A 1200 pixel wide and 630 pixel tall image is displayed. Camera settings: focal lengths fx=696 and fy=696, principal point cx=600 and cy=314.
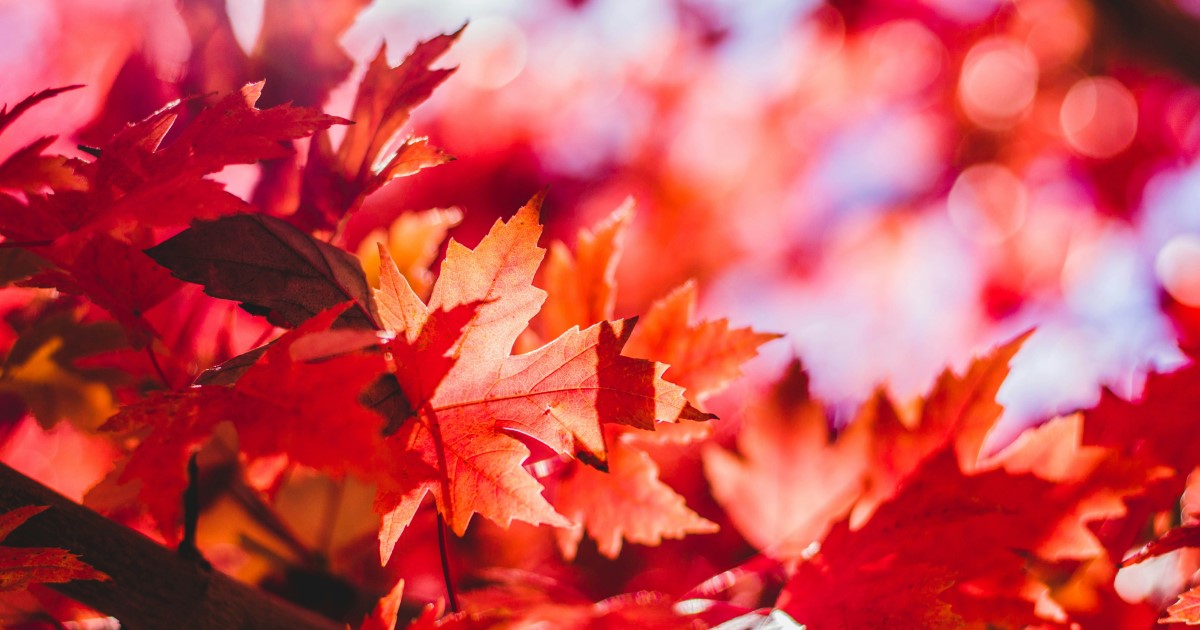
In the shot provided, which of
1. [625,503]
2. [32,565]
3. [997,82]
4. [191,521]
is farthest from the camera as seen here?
[997,82]

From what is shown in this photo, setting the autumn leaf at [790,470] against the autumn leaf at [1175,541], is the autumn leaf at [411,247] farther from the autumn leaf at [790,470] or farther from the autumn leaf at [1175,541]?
the autumn leaf at [1175,541]

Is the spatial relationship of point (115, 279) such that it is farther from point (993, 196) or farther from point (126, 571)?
point (993, 196)

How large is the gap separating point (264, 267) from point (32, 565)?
207 mm

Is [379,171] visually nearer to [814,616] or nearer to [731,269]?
[814,616]

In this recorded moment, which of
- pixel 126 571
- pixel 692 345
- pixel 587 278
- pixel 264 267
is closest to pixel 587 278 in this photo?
pixel 587 278

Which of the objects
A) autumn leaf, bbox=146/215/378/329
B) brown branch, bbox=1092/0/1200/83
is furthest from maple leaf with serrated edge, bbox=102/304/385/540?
brown branch, bbox=1092/0/1200/83

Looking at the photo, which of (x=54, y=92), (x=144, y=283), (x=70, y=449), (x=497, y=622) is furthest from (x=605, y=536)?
(x=70, y=449)

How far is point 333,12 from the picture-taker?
68 cm

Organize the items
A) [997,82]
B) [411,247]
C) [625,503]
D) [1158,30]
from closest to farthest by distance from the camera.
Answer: [625,503]
[411,247]
[1158,30]
[997,82]

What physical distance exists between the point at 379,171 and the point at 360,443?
20cm

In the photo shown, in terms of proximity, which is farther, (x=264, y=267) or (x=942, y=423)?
(x=942, y=423)

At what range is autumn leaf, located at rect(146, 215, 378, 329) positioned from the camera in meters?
0.41

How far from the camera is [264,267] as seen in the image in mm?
424

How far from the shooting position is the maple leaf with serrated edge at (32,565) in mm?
389
